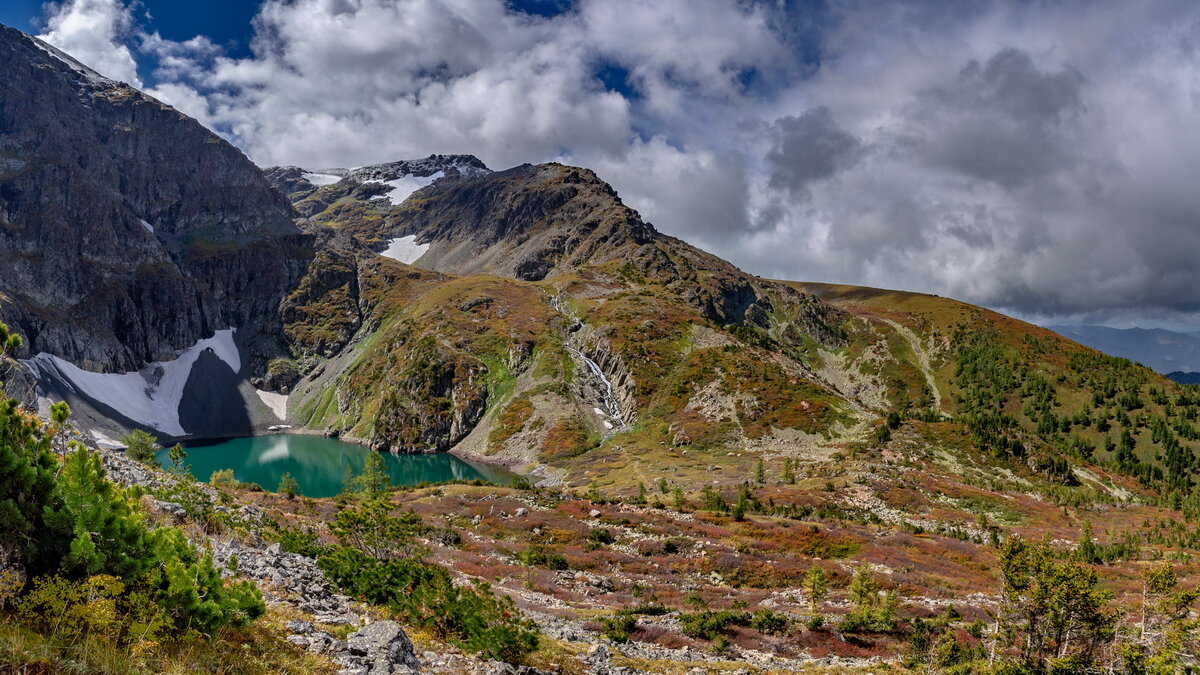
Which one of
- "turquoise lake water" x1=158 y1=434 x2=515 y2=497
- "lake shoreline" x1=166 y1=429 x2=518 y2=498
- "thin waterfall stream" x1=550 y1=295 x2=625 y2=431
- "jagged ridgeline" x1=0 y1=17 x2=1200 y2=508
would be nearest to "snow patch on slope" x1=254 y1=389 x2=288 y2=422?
"jagged ridgeline" x1=0 y1=17 x2=1200 y2=508

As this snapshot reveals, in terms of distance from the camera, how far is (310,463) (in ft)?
409

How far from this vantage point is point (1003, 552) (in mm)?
19484

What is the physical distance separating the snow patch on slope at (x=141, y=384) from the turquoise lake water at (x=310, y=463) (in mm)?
18701

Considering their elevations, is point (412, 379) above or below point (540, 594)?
above

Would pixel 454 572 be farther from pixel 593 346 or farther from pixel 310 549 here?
pixel 593 346

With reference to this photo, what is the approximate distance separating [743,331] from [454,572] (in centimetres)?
14496

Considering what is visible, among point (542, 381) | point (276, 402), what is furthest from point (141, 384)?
point (542, 381)

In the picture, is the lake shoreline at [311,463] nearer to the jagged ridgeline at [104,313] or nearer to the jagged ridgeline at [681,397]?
the jagged ridgeline at [681,397]

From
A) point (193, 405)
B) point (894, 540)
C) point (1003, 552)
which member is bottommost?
point (193, 405)

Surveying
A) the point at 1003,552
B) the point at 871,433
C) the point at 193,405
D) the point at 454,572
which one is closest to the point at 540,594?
the point at 454,572

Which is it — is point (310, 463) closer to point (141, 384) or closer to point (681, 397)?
point (141, 384)

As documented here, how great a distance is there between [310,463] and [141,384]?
81.4m

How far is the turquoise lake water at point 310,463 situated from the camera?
10906 cm

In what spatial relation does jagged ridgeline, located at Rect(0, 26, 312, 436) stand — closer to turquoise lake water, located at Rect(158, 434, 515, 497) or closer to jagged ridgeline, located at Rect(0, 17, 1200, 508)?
jagged ridgeline, located at Rect(0, 17, 1200, 508)
